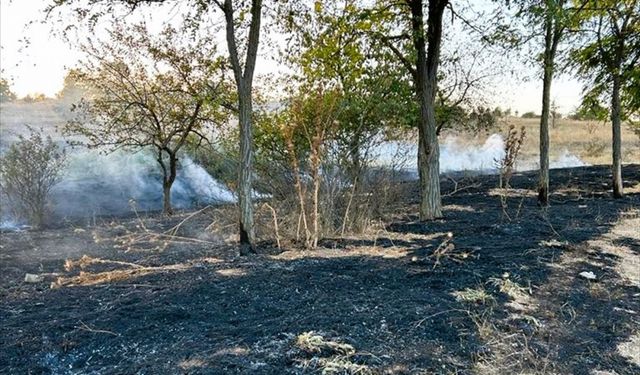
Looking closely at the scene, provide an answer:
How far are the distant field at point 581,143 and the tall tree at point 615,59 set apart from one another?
345 inches

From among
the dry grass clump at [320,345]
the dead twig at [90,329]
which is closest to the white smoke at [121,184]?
the dead twig at [90,329]

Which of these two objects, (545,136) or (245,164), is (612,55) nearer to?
(545,136)

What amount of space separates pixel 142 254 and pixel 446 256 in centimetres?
375

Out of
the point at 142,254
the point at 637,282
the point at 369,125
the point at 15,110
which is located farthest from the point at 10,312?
the point at 15,110

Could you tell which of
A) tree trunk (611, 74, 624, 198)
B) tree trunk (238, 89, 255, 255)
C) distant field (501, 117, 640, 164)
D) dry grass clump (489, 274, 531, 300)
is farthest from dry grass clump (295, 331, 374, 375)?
distant field (501, 117, 640, 164)

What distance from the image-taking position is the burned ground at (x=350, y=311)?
2.26 meters

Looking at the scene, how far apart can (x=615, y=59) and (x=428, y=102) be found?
4.57 meters

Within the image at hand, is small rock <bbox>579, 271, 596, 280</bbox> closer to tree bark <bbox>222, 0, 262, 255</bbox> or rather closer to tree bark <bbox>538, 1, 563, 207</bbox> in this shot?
tree bark <bbox>222, 0, 262, 255</bbox>

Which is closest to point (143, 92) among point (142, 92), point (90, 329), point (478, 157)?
point (142, 92)

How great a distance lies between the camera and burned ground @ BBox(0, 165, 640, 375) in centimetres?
226

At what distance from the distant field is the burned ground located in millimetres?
15340

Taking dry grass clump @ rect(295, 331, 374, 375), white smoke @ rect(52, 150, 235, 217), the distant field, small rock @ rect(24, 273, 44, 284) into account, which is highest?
the distant field

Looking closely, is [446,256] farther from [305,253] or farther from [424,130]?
[424,130]

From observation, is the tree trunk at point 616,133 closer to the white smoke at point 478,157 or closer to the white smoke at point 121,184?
the white smoke at point 478,157
